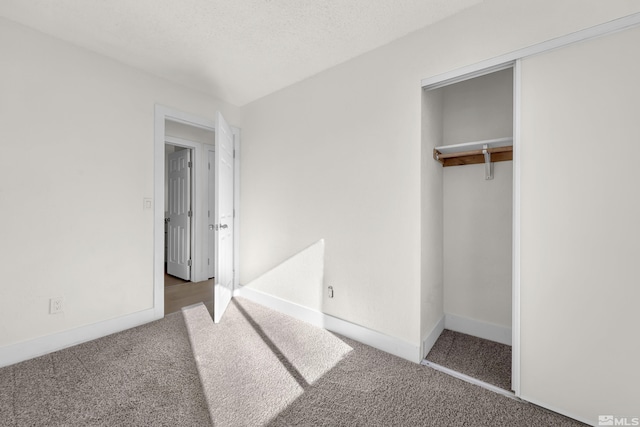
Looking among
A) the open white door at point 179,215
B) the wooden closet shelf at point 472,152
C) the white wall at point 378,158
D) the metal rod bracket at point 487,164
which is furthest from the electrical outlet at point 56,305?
the metal rod bracket at point 487,164

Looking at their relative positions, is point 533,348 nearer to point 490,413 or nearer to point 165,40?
point 490,413

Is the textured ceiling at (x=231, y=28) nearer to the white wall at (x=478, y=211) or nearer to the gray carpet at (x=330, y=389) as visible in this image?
the white wall at (x=478, y=211)

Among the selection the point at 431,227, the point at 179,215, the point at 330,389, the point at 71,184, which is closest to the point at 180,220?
the point at 179,215

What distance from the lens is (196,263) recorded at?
13.4 feet

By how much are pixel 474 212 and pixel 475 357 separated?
116 centimetres

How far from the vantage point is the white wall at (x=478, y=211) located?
7.30 feet

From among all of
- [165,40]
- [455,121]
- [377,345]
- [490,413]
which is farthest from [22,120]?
[490,413]

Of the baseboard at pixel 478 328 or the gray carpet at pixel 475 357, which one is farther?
the baseboard at pixel 478 328

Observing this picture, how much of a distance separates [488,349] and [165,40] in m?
3.54

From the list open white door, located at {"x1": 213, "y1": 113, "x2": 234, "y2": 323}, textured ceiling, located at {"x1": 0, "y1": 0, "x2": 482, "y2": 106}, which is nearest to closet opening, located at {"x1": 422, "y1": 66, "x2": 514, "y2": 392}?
textured ceiling, located at {"x1": 0, "y1": 0, "x2": 482, "y2": 106}

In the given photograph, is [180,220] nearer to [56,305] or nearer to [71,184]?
[71,184]

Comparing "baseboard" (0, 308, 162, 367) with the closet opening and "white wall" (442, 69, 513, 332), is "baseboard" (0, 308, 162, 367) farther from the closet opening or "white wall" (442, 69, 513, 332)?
"white wall" (442, 69, 513, 332)

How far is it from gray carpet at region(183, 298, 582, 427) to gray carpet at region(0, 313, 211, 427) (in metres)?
0.12

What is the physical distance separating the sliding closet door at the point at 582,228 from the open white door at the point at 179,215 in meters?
4.09
